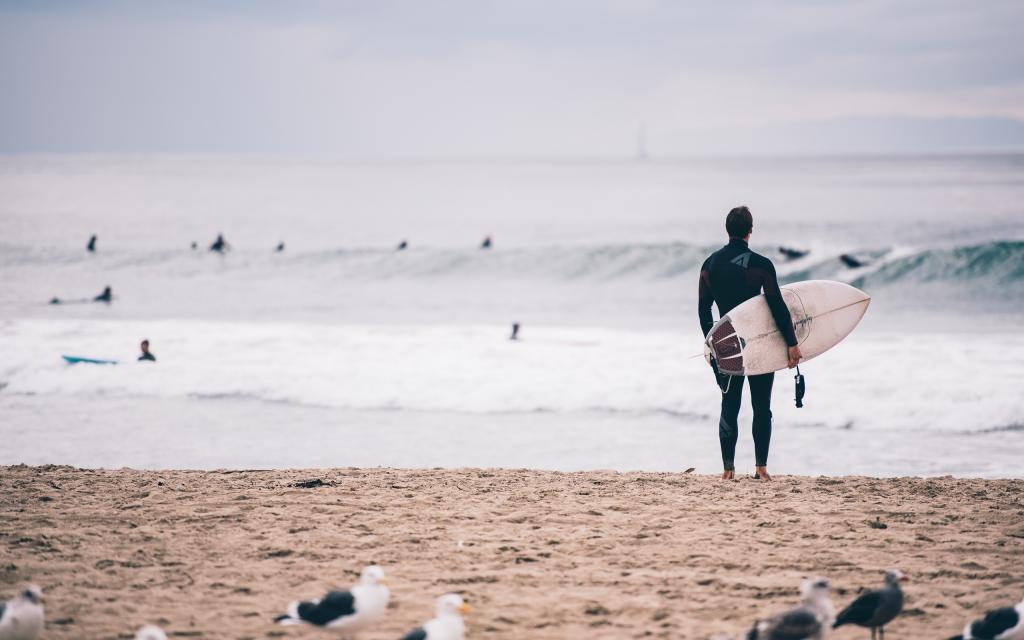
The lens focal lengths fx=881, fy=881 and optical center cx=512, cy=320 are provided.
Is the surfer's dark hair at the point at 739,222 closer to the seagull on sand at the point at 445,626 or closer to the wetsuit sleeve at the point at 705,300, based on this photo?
the wetsuit sleeve at the point at 705,300

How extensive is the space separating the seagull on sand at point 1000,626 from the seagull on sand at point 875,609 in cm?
29

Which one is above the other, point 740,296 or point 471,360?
point 740,296

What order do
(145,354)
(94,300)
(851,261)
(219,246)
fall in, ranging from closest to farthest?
(145,354) → (94,300) → (851,261) → (219,246)

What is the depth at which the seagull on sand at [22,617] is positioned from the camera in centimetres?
358

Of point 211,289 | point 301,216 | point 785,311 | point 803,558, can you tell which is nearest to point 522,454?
point 785,311

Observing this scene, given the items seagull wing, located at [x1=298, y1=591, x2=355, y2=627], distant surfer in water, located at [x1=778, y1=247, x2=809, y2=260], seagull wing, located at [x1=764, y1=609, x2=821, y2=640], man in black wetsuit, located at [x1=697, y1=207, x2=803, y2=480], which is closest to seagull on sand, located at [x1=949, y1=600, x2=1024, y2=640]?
seagull wing, located at [x1=764, y1=609, x2=821, y2=640]

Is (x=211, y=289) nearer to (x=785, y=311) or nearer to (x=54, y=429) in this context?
(x=54, y=429)

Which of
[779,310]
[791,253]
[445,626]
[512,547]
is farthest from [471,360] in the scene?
[791,253]

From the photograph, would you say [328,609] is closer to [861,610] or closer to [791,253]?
[861,610]

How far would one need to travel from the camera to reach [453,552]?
4.93 meters

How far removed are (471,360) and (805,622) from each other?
365 inches

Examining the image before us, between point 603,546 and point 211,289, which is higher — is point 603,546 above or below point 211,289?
below

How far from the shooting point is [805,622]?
11.3ft

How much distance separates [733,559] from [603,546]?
2.36 feet
